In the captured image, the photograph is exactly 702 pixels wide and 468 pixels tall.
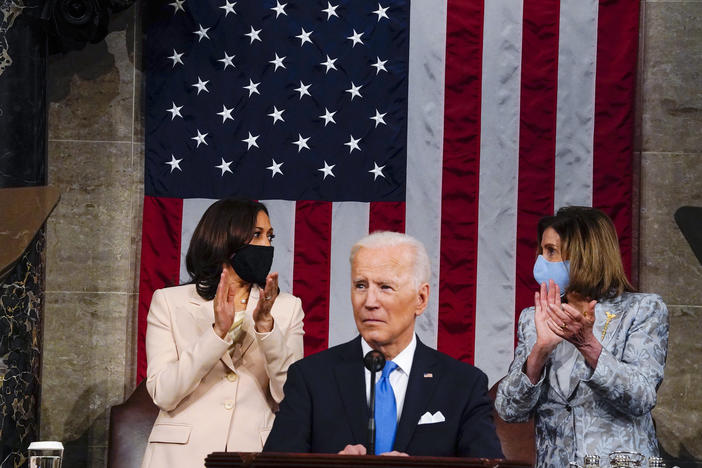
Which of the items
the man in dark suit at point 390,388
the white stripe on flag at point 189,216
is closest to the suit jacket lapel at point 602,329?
the man in dark suit at point 390,388

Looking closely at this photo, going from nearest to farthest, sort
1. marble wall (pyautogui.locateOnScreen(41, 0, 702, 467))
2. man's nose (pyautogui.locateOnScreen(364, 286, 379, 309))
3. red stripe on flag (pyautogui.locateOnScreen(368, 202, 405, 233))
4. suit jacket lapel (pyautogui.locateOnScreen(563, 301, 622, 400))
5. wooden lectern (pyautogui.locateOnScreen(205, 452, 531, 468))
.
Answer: wooden lectern (pyautogui.locateOnScreen(205, 452, 531, 468)), man's nose (pyautogui.locateOnScreen(364, 286, 379, 309)), suit jacket lapel (pyautogui.locateOnScreen(563, 301, 622, 400)), marble wall (pyautogui.locateOnScreen(41, 0, 702, 467)), red stripe on flag (pyautogui.locateOnScreen(368, 202, 405, 233))

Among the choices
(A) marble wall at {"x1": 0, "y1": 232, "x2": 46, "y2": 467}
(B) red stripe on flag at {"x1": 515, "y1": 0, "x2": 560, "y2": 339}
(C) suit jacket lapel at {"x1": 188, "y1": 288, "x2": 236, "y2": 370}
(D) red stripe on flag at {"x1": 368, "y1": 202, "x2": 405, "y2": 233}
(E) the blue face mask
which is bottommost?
(A) marble wall at {"x1": 0, "y1": 232, "x2": 46, "y2": 467}

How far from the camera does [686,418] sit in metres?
5.94

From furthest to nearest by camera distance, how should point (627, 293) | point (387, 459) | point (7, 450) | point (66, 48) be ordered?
point (66, 48)
point (7, 450)
point (627, 293)
point (387, 459)

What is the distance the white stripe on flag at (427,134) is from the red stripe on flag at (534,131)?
50 centimetres

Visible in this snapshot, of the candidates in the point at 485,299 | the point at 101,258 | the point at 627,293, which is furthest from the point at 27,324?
the point at 627,293

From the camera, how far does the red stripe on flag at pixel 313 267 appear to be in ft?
19.8

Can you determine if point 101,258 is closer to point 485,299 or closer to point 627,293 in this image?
point 485,299

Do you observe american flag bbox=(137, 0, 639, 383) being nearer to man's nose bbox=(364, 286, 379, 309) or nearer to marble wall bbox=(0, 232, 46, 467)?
marble wall bbox=(0, 232, 46, 467)

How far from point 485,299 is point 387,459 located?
3716mm

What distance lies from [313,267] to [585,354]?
8.88ft

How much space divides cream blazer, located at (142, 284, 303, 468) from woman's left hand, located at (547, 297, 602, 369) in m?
1.02

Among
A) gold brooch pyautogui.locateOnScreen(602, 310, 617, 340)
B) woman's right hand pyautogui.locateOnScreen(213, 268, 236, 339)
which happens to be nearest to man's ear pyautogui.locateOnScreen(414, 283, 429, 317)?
woman's right hand pyautogui.locateOnScreen(213, 268, 236, 339)

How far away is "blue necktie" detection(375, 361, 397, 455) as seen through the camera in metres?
3.04
